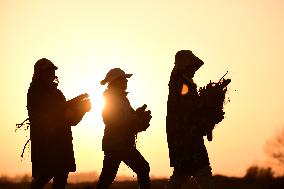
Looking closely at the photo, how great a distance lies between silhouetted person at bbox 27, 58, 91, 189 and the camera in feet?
40.4

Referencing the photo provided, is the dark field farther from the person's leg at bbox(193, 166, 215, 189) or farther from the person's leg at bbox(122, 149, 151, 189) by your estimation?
the person's leg at bbox(193, 166, 215, 189)

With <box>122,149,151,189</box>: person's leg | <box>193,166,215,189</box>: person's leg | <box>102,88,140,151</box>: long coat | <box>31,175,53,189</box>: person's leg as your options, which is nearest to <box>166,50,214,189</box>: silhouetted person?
<box>193,166,215,189</box>: person's leg

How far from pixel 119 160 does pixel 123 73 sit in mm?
1516

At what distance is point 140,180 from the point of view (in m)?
13.2

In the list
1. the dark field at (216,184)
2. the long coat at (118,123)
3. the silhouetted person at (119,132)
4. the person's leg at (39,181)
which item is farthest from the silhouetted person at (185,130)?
the dark field at (216,184)

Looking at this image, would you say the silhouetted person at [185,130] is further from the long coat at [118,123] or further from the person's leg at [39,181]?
the person's leg at [39,181]

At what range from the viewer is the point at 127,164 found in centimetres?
1343

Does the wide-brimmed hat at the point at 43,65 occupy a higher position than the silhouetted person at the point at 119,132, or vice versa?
the wide-brimmed hat at the point at 43,65

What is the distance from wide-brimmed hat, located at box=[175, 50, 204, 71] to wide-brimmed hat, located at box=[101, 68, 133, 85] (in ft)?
6.31

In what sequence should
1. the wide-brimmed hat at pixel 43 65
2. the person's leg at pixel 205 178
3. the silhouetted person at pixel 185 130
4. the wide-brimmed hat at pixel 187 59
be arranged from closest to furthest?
the person's leg at pixel 205 178 < the silhouetted person at pixel 185 130 < the wide-brimmed hat at pixel 187 59 < the wide-brimmed hat at pixel 43 65

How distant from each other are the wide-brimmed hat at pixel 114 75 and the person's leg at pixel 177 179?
2.51m

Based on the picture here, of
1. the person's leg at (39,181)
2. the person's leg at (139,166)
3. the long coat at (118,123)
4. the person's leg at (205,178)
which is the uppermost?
the long coat at (118,123)

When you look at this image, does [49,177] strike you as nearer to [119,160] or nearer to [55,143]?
[55,143]

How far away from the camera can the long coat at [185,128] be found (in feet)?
38.2
